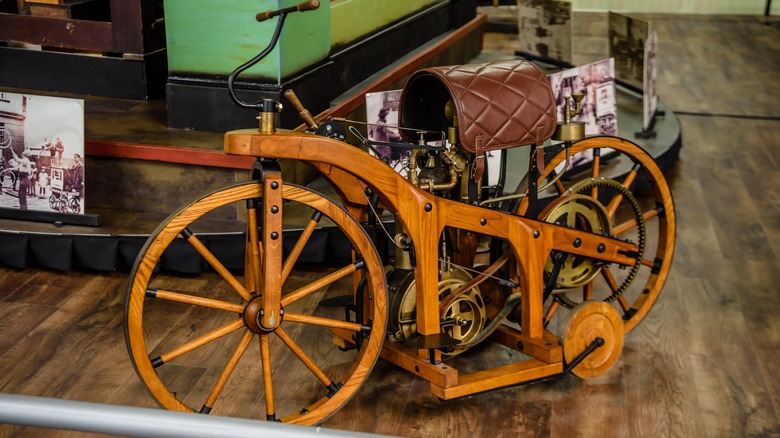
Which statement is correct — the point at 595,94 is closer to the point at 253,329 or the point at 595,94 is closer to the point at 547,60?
the point at 547,60

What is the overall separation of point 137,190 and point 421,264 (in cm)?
176

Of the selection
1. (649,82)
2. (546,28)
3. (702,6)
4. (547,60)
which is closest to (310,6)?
(649,82)

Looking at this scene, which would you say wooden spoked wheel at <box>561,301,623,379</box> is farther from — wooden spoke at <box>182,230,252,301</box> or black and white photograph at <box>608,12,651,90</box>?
black and white photograph at <box>608,12,651,90</box>

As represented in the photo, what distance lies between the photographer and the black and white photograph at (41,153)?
357 centimetres

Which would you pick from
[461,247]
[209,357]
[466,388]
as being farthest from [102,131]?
[466,388]

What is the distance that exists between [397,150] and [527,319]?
1293mm

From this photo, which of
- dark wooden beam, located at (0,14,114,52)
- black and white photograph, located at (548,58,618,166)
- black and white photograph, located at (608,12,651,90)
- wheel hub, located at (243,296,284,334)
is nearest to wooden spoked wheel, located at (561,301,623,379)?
wheel hub, located at (243,296,284,334)

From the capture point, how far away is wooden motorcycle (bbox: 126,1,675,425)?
228cm

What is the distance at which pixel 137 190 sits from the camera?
12.7 ft

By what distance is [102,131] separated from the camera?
403cm

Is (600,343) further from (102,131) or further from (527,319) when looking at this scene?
(102,131)

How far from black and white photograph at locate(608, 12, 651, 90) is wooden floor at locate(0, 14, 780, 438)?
54.1 inches

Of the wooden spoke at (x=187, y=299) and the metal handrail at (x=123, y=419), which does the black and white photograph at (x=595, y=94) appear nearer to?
the wooden spoke at (x=187, y=299)

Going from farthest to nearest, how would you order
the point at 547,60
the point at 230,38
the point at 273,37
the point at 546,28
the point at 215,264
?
1. the point at 547,60
2. the point at 546,28
3. the point at 230,38
4. the point at 215,264
5. the point at 273,37
